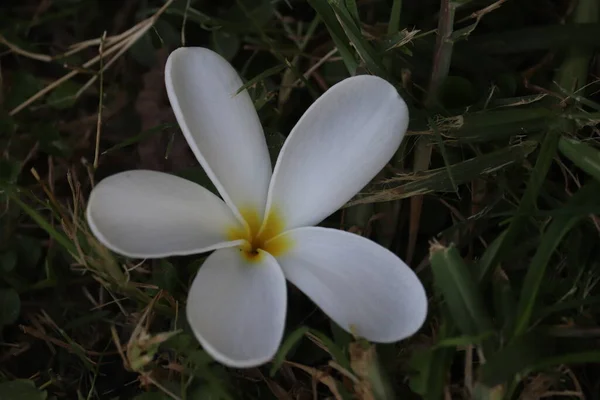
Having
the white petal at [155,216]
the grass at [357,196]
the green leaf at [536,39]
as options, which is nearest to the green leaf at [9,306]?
the grass at [357,196]

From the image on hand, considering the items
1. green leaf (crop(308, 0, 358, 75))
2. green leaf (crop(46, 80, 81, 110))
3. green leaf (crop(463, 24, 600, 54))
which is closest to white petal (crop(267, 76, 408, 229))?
green leaf (crop(308, 0, 358, 75))

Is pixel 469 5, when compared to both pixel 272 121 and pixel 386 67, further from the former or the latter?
pixel 272 121

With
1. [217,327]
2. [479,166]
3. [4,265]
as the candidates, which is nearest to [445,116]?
[479,166]

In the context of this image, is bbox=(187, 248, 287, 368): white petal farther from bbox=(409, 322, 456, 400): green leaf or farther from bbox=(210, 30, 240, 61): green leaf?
bbox=(210, 30, 240, 61): green leaf

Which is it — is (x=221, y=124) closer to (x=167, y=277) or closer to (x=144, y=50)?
(x=167, y=277)

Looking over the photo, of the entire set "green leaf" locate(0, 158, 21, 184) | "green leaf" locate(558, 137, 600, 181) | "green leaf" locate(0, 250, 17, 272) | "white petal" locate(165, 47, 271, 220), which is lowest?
"green leaf" locate(0, 250, 17, 272)

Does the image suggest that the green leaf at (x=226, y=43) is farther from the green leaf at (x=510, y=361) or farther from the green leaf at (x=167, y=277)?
the green leaf at (x=510, y=361)
